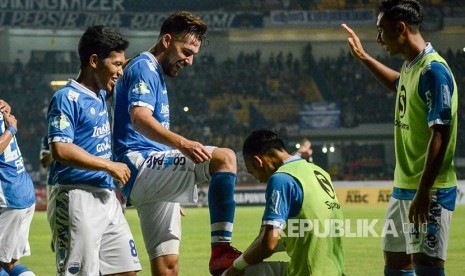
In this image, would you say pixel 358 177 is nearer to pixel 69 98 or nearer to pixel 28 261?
pixel 28 261

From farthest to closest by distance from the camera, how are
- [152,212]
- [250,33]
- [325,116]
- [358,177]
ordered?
[250,33] → [325,116] → [358,177] → [152,212]

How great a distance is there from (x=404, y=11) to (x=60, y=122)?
225 centimetres

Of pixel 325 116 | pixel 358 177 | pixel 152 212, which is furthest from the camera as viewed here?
pixel 325 116

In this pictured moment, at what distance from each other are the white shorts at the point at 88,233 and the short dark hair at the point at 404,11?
7.07 ft

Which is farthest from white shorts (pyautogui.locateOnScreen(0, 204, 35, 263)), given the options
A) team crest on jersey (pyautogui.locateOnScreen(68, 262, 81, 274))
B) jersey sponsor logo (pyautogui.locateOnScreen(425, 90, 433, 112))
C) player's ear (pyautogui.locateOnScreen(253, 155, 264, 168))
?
jersey sponsor logo (pyautogui.locateOnScreen(425, 90, 433, 112))

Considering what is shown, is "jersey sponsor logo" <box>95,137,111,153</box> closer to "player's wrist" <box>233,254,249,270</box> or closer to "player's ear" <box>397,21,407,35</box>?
"player's wrist" <box>233,254,249,270</box>

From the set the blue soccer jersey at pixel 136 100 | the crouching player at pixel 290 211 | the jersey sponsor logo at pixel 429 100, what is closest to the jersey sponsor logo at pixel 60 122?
the blue soccer jersey at pixel 136 100

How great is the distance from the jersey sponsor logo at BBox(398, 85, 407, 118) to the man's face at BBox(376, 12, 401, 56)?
26cm

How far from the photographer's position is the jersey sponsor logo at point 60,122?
225 inches

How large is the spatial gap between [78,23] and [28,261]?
25519 mm

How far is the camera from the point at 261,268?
5785 millimetres

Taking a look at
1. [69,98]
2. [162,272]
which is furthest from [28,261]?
[69,98]

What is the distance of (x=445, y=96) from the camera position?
557cm

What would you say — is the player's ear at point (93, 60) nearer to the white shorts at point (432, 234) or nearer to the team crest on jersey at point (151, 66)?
the team crest on jersey at point (151, 66)
